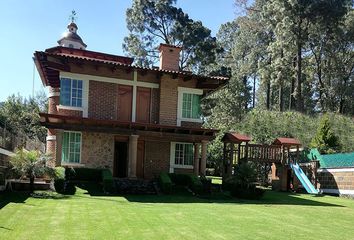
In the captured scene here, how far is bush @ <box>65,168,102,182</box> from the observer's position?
21.0 meters

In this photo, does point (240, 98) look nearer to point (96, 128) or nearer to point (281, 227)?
point (96, 128)

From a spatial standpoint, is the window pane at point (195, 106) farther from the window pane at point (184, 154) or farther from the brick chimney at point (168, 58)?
the brick chimney at point (168, 58)

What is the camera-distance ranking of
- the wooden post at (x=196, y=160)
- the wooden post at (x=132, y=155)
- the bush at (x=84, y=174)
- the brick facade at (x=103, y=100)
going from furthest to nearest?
the wooden post at (x=196, y=160) → the brick facade at (x=103, y=100) → the wooden post at (x=132, y=155) → the bush at (x=84, y=174)

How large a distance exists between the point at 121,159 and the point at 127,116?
246 cm

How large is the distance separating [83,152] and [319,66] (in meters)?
32.5

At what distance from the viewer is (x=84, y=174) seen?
21453 mm

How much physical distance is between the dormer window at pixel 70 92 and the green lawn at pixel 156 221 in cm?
768

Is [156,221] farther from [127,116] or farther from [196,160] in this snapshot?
[127,116]

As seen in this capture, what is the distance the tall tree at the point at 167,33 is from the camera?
44906 millimetres

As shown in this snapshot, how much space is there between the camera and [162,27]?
46.9m

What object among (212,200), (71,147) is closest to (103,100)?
(71,147)

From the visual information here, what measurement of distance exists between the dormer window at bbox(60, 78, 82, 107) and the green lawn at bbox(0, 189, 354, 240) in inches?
302

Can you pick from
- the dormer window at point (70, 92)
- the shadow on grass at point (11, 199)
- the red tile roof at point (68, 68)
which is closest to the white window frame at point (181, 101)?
the red tile roof at point (68, 68)

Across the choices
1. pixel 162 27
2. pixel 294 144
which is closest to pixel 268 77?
pixel 162 27
